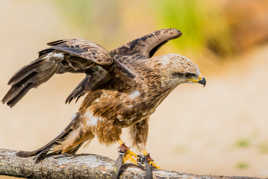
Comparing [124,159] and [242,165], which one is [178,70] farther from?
[242,165]

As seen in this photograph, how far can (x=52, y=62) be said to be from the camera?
9.94 feet

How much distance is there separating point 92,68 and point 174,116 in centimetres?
596

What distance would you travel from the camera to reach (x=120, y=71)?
10.6ft

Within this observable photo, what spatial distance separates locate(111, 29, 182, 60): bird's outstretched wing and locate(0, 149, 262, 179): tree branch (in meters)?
0.91

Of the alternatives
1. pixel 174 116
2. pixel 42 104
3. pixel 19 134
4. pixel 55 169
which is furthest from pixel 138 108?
pixel 42 104

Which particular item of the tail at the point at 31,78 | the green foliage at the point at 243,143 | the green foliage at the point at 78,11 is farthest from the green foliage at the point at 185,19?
the tail at the point at 31,78

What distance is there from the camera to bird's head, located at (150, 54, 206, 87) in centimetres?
307

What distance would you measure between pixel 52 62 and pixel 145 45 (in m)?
1.06

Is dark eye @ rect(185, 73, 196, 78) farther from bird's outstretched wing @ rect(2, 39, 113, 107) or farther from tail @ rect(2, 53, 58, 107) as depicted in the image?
tail @ rect(2, 53, 58, 107)

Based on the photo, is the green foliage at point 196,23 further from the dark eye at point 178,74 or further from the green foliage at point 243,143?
the dark eye at point 178,74

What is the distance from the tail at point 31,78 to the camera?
3.01 meters

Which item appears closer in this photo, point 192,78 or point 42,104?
point 192,78

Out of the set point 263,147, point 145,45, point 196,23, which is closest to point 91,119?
point 145,45

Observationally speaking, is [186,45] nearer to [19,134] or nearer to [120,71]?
[19,134]
